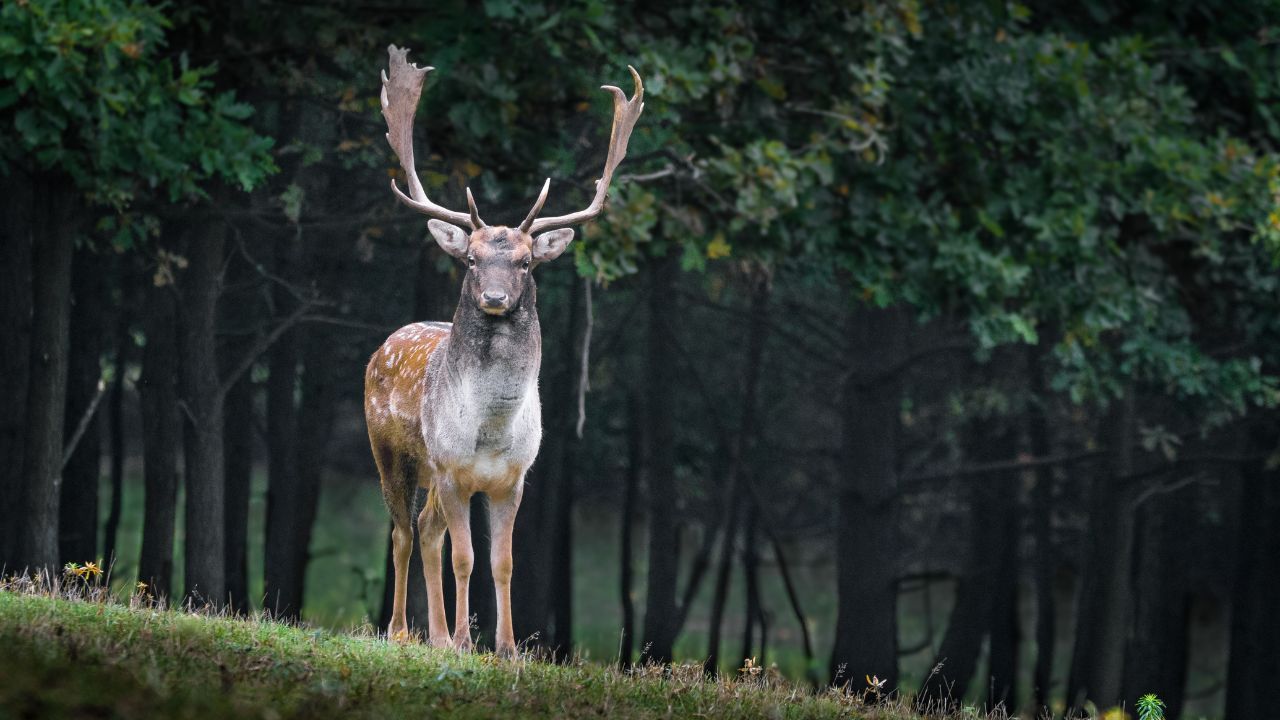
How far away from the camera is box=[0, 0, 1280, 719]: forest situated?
12.4 metres

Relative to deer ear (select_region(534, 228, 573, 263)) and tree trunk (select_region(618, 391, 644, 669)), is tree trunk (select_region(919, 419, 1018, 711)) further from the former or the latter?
deer ear (select_region(534, 228, 573, 263))

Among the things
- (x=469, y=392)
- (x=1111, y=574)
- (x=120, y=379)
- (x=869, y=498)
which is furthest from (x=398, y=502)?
(x=1111, y=574)

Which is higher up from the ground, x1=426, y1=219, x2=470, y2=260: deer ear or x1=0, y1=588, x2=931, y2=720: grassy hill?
x1=426, y1=219, x2=470, y2=260: deer ear

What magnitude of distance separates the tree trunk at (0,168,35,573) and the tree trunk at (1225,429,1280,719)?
1270cm

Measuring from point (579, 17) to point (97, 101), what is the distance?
3.54 m

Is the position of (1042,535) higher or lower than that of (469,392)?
lower

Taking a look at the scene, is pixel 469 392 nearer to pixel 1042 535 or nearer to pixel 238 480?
pixel 238 480

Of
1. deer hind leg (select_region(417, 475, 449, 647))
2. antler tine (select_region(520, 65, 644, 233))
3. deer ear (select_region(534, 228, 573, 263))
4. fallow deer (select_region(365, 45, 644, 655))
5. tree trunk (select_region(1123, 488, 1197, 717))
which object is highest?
antler tine (select_region(520, 65, 644, 233))

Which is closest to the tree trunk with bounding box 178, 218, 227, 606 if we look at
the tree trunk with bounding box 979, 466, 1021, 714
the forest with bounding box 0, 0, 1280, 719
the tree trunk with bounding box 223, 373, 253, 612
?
the forest with bounding box 0, 0, 1280, 719

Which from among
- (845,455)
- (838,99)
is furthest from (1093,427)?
(838,99)

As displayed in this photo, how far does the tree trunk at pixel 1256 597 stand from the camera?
708 inches

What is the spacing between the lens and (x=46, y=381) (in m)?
12.2

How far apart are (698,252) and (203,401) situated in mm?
4260

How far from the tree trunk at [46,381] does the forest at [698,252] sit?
3cm
